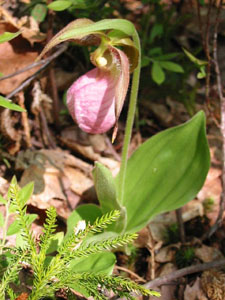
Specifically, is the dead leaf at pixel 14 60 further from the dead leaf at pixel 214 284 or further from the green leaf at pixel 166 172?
the dead leaf at pixel 214 284

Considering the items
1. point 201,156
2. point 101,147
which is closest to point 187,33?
point 101,147

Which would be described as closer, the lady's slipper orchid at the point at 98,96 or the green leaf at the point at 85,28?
the green leaf at the point at 85,28

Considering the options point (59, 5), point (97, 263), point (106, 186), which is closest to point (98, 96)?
point (106, 186)

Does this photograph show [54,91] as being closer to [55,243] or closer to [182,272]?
[55,243]

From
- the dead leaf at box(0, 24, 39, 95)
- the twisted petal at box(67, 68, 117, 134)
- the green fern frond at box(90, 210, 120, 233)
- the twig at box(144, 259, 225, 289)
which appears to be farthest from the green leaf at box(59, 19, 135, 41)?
the twig at box(144, 259, 225, 289)

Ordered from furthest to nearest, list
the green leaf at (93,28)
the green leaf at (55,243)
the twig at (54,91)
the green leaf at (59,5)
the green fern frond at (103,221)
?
the twig at (54,91), the green leaf at (59,5), the green leaf at (55,243), the green leaf at (93,28), the green fern frond at (103,221)

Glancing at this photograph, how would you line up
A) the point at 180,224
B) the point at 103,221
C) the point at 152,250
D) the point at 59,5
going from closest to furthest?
the point at 103,221
the point at 59,5
the point at 152,250
the point at 180,224

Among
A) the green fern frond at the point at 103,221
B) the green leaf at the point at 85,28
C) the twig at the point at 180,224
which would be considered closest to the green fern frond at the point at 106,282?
the green fern frond at the point at 103,221
